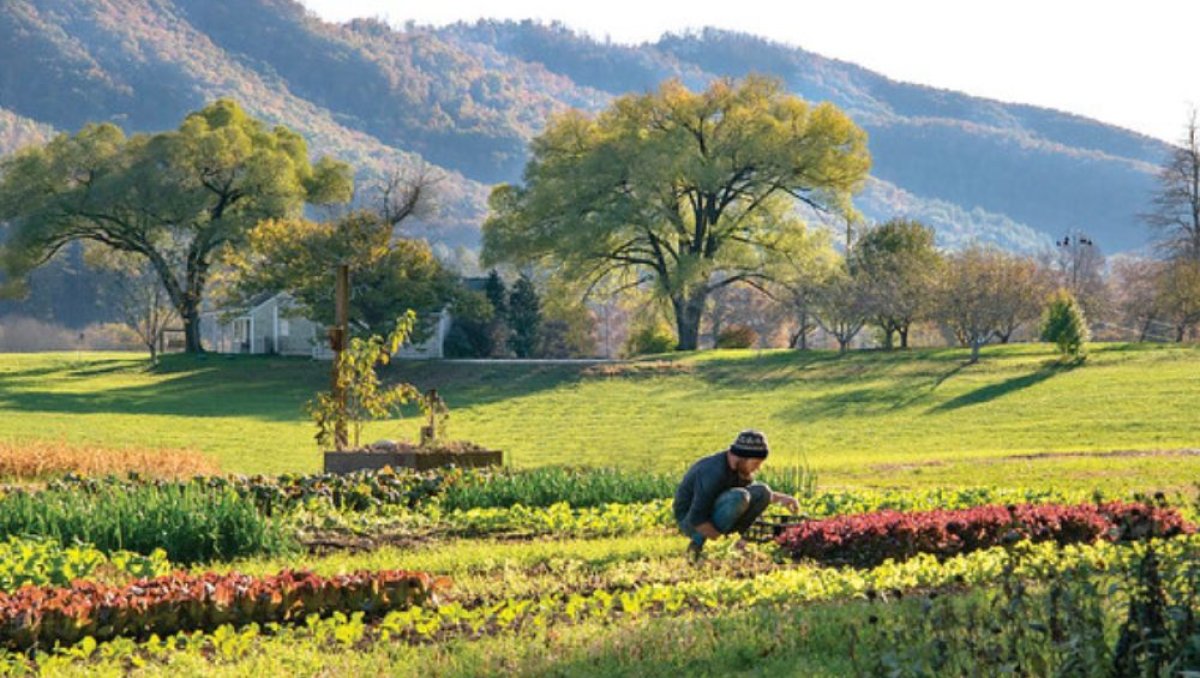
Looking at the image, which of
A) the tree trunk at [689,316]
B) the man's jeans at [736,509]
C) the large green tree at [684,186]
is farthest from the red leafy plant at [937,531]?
the tree trunk at [689,316]

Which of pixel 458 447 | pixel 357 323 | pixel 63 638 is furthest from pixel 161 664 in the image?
pixel 357 323

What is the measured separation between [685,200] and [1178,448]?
39.0 meters

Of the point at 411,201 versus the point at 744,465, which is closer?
the point at 744,465

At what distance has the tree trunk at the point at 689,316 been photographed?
61.2 metres

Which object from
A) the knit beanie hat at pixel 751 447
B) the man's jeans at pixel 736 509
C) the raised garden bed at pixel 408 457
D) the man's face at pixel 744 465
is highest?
the knit beanie hat at pixel 751 447

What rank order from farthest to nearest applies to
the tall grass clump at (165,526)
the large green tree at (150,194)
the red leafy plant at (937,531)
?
the large green tree at (150,194)
the tall grass clump at (165,526)
the red leafy plant at (937,531)

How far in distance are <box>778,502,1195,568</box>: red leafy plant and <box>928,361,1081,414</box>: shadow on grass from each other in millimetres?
26899

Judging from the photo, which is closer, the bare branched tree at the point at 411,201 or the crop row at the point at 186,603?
the crop row at the point at 186,603

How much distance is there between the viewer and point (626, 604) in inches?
333

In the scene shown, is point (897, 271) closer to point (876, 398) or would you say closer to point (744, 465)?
point (876, 398)

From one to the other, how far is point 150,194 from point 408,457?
4811 centimetres

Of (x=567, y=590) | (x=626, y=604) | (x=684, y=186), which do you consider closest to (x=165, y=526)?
(x=567, y=590)

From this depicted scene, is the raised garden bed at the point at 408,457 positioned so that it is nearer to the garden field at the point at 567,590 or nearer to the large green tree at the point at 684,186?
the garden field at the point at 567,590

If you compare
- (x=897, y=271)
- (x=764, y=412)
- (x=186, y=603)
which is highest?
(x=897, y=271)
